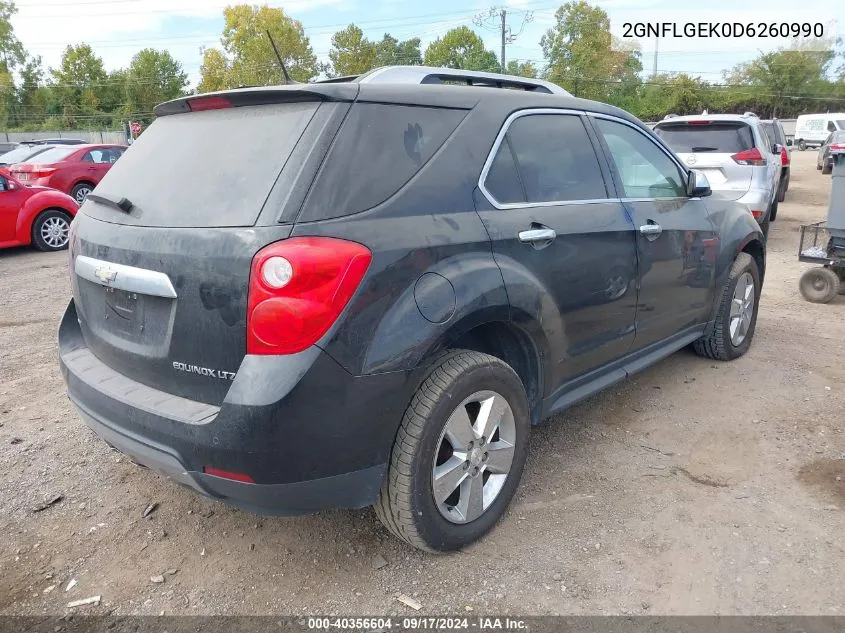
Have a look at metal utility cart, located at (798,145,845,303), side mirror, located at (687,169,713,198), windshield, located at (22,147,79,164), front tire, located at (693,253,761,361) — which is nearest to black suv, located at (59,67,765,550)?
side mirror, located at (687,169,713,198)

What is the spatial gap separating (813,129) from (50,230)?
4144 centimetres

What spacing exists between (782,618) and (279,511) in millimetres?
1801

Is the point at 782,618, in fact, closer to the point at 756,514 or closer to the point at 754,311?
the point at 756,514

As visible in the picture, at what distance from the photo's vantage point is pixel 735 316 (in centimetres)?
482

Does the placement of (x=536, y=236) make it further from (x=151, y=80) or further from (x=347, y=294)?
(x=151, y=80)

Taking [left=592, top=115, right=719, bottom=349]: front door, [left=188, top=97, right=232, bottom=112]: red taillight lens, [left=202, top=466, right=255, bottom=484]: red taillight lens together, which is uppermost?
[left=188, top=97, right=232, bottom=112]: red taillight lens

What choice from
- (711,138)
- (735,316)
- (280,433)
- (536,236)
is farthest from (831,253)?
(280,433)

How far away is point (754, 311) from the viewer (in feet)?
16.7

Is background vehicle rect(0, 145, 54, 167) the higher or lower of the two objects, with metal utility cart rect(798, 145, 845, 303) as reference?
higher

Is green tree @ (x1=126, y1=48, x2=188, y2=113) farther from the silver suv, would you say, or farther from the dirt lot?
the dirt lot

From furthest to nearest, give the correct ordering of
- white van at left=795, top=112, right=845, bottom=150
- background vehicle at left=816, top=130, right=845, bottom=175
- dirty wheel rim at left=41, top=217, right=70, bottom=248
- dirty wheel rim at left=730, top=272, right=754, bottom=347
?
white van at left=795, top=112, right=845, bottom=150 → background vehicle at left=816, top=130, right=845, bottom=175 → dirty wheel rim at left=41, top=217, right=70, bottom=248 → dirty wheel rim at left=730, top=272, right=754, bottom=347

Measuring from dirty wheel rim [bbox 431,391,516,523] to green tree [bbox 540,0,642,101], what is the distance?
57.9m

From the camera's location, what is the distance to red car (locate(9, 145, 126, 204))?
12797 mm

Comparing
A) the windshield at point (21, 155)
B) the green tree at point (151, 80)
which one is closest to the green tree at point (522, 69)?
the green tree at point (151, 80)
